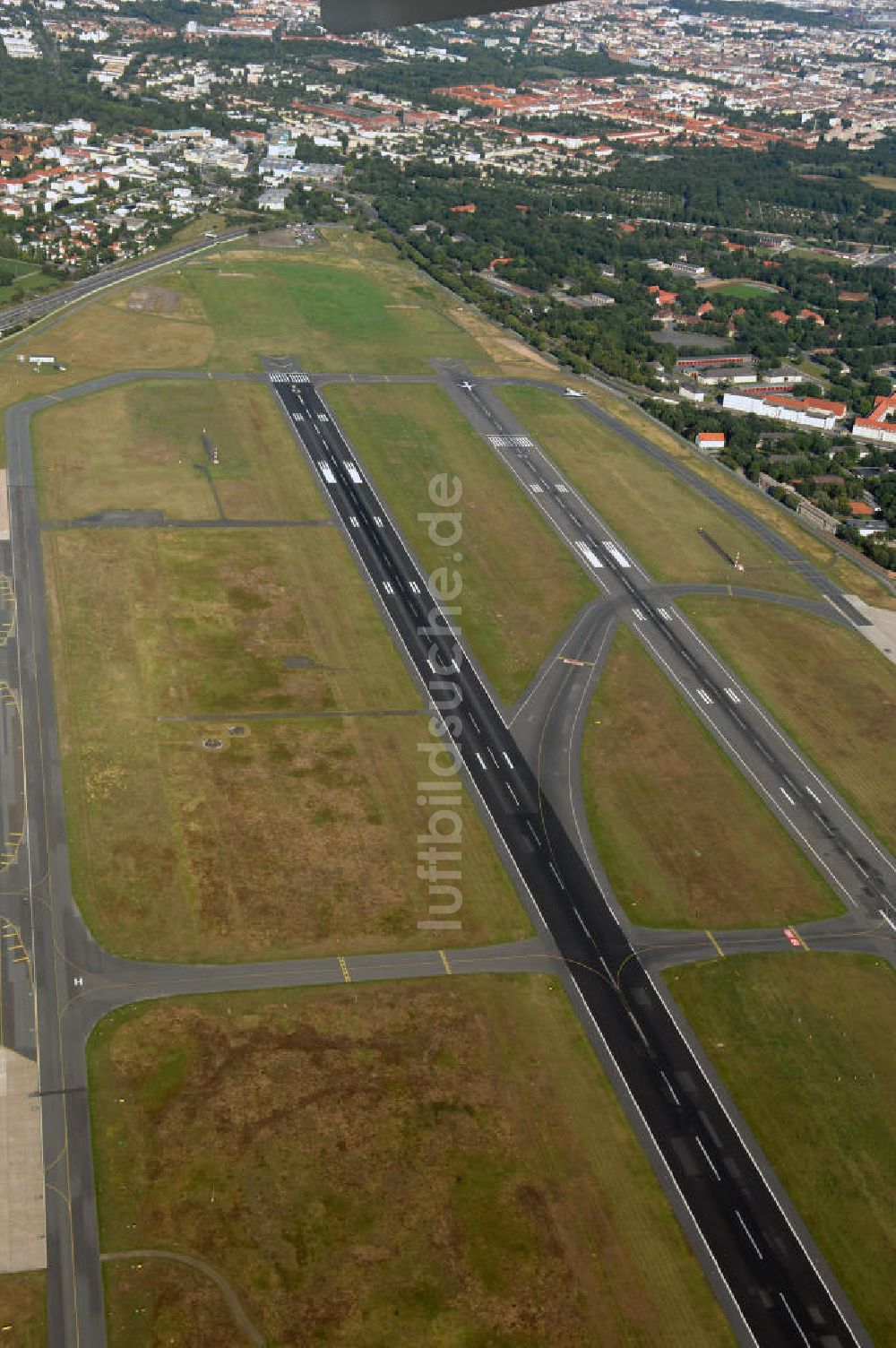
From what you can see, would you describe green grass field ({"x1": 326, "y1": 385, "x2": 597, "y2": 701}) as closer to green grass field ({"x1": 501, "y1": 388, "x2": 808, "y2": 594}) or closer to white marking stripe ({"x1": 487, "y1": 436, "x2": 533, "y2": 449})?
white marking stripe ({"x1": 487, "y1": 436, "x2": 533, "y2": 449})

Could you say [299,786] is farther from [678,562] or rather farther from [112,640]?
[678,562]

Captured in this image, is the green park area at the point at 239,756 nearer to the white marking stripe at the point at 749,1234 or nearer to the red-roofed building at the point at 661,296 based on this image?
Answer: the white marking stripe at the point at 749,1234

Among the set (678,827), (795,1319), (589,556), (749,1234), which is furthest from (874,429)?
(795,1319)

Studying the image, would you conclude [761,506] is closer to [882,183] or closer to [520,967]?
[520,967]

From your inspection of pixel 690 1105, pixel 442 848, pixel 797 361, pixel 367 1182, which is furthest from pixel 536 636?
pixel 797 361

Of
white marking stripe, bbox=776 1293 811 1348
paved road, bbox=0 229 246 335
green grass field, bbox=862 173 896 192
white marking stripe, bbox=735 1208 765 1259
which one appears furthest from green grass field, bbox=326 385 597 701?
green grass field, bbox=862 173 896 192

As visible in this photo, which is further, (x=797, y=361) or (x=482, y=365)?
(x=797, y=361)

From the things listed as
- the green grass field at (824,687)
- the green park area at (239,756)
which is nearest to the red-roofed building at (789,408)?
the green grass field at (824,687)
